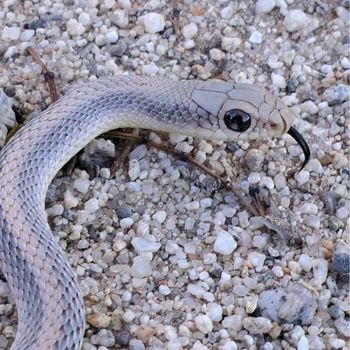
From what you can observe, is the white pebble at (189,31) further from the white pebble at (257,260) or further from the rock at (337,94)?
the white pebble at (257,260)

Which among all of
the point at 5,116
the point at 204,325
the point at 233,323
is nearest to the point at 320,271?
the point at 233,323

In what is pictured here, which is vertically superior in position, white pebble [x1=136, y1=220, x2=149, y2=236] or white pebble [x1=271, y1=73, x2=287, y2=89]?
white pebble [x1=271, y1=73, x2=287, y2=89]

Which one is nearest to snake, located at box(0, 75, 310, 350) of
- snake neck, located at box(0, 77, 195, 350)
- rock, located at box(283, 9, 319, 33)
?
snake neck, located at box(0, 77, 195, 350)

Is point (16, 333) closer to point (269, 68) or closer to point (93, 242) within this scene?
point (93, 242)

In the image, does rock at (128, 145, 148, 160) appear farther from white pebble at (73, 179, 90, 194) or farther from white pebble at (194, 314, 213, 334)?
white pebble at (194, 314, 213, 334)

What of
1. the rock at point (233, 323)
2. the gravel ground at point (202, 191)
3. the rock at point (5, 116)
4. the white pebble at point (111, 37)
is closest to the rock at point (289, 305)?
the gravel ground at point (202, 191)

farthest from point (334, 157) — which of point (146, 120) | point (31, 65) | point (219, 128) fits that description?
point (31, 65)

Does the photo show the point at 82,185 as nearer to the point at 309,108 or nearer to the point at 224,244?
the point at 224,244
